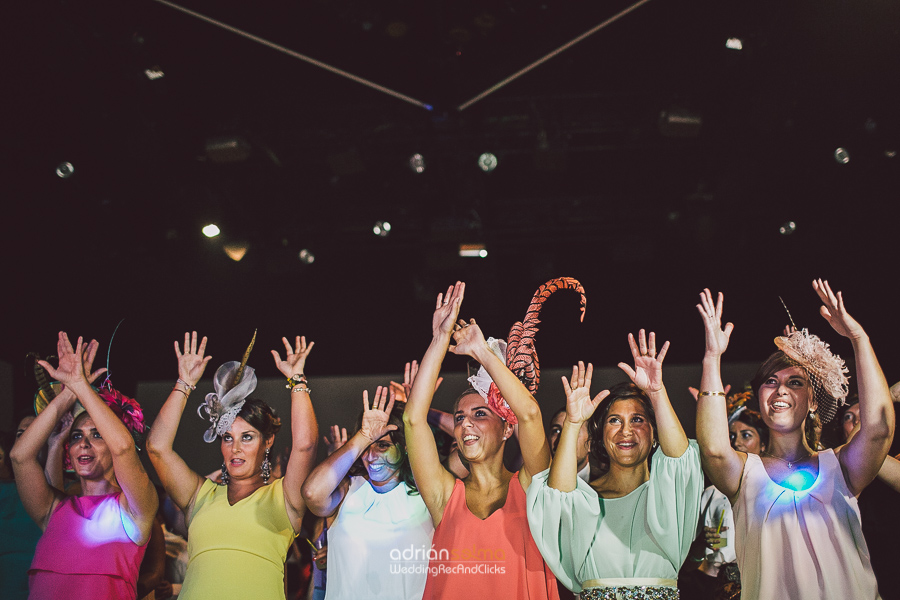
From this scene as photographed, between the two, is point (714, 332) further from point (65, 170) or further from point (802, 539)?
point (65, 170)

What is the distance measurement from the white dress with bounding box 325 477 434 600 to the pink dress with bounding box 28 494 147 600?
44.8 inches

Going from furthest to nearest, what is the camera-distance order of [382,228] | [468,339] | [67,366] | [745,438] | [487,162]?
[382,228]
[487,162]
[745,438]
[67,366]
[468,339]

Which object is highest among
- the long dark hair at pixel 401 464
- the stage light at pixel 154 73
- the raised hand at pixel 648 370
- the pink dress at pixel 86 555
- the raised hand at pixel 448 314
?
the stage light at pixel 154 73

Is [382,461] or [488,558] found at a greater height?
[382,461]

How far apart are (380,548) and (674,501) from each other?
1.56 metres

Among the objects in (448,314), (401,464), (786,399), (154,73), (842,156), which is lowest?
(401,464)

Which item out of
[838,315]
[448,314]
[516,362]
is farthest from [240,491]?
[838,315]

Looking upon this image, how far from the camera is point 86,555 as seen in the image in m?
4.17

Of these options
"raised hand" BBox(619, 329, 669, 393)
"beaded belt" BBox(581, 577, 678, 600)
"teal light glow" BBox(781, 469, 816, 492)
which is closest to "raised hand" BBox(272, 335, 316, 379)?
"raised hand" BBox(619, 329, 669, 393)

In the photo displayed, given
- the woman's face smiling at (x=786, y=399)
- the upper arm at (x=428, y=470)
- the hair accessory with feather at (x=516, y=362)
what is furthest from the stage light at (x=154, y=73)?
the woman's face smiling at (x=786, y=399)

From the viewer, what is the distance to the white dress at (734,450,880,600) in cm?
348

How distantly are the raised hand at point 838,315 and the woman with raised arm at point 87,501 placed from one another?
363 centimetres

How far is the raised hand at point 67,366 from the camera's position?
4.23m

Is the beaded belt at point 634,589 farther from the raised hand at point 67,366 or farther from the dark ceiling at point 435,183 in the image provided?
the raised hand at point 67,366
